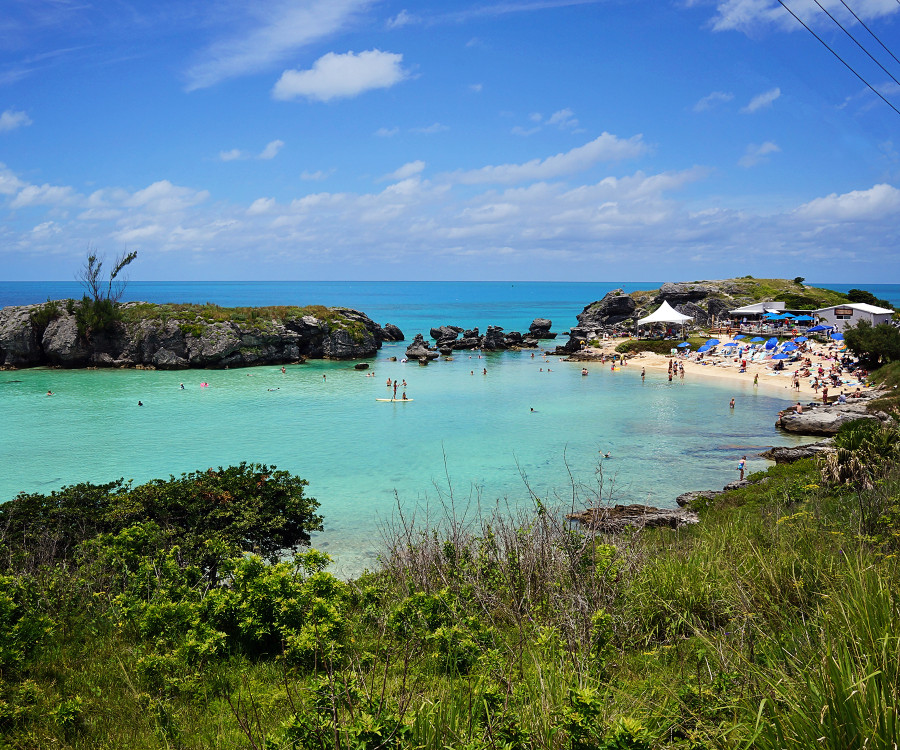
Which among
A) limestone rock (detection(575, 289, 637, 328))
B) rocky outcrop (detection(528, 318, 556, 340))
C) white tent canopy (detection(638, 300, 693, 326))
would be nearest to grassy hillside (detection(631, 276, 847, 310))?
limestone rock (detection(575, 289, 637, 328))

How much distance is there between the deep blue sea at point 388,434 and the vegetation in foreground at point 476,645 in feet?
18.0

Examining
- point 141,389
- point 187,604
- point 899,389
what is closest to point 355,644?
point 187,604

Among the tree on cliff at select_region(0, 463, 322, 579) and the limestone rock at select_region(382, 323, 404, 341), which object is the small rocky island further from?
the tree on cliff at select_region(0, 463, 322, 579)

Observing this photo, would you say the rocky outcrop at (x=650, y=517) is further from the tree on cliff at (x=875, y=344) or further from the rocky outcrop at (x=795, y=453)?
the tree on cliff at (x=875, y=344)

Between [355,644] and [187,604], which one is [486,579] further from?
[187,604]

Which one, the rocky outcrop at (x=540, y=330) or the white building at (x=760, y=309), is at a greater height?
the white building at (x=760, y=309)

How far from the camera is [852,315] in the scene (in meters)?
57.2

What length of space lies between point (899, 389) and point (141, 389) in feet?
166

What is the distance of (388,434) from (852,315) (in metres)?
51.7

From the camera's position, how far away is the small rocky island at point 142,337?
54.6 meters

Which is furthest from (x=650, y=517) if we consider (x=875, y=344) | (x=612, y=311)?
(x=612, y=311)

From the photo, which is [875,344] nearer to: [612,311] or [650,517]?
[650,517]

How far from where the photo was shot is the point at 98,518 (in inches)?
444

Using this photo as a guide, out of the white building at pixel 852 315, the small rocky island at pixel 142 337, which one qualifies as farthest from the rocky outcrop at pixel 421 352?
the white building at pixel 852 315
